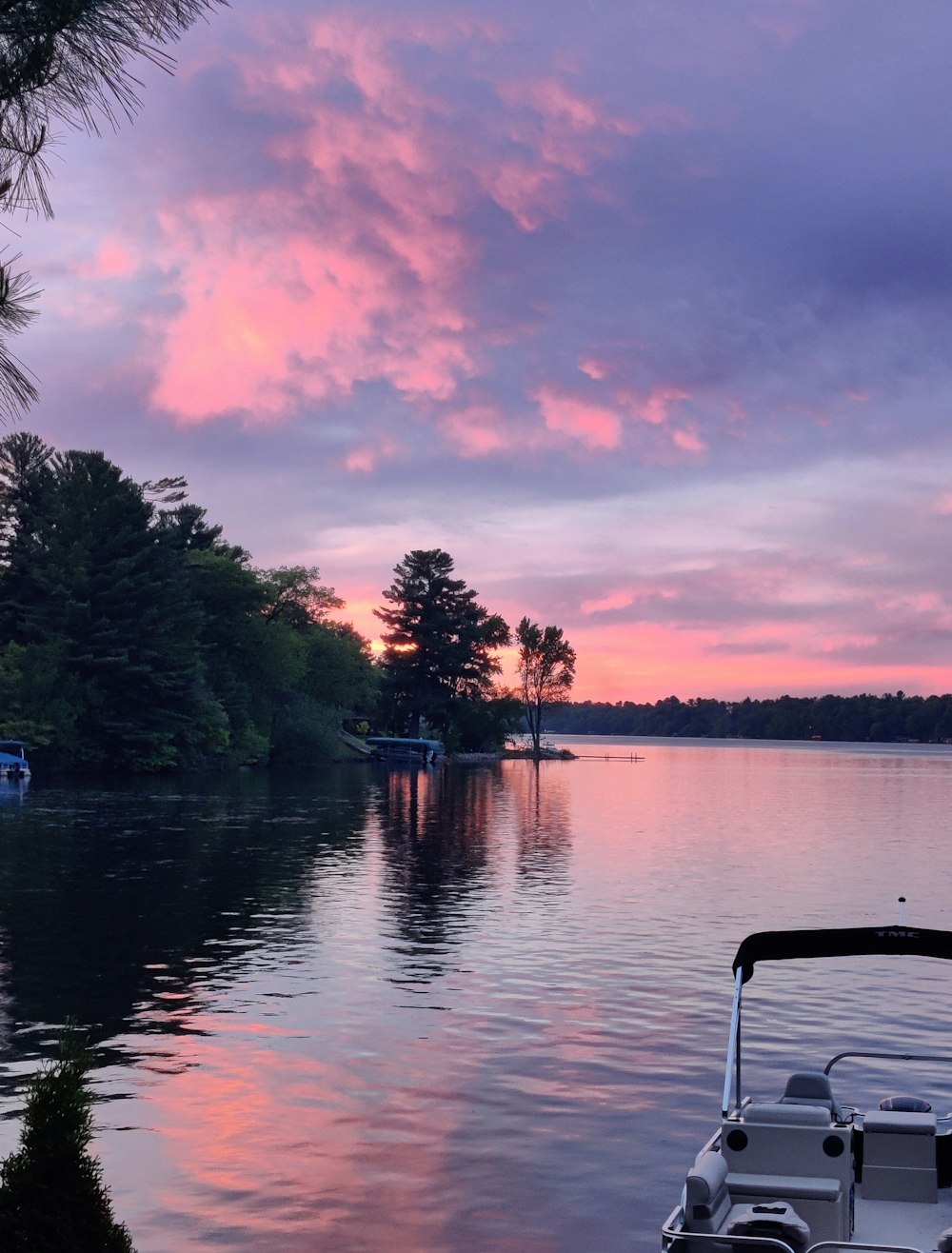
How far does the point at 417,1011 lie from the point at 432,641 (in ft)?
463

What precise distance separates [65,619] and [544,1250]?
96656 mm

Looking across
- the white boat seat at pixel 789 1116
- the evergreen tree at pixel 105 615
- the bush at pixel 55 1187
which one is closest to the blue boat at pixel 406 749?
the evergreen tree at pixel 105 615

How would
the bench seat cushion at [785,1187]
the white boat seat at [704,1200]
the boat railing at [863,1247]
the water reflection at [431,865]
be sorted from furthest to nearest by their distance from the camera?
the water reflection at [431,865]
the bench seat cushion at [785,1187]
the white boat seat at [704,1200]
the boat railing at [863,1247]

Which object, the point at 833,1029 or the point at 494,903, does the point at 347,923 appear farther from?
the point at 833,1029

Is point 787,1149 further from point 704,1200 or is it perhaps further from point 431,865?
point 431,865

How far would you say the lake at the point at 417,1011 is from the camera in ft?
45.2

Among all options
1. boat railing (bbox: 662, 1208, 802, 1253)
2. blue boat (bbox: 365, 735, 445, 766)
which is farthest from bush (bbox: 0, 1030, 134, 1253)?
blue boat (bbox: 365, 735, 445, 766)

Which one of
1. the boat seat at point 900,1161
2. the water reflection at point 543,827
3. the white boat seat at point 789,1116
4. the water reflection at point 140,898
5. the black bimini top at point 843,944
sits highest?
the black bimini top at point 843,944

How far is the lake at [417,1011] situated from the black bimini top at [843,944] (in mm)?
2525

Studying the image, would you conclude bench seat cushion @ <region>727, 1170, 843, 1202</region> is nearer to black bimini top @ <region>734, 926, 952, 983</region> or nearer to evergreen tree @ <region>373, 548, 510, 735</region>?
black bimini top @ <region>734, 926, 952, 983</region>

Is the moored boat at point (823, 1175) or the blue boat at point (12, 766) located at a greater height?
the blue boat at point (12, 766)

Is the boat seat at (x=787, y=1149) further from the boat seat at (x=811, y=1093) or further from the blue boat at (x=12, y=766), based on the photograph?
the blue boat at (x=12, y=766)

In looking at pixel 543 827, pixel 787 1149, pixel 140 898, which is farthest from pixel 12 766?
pixel 787 1149

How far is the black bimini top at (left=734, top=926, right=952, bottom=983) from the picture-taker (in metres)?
13.3
